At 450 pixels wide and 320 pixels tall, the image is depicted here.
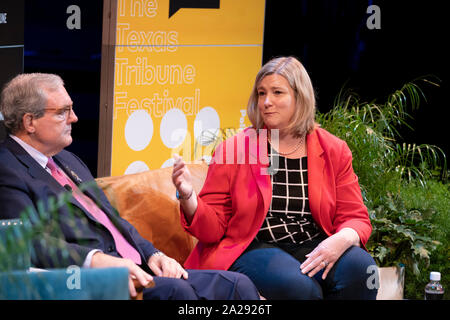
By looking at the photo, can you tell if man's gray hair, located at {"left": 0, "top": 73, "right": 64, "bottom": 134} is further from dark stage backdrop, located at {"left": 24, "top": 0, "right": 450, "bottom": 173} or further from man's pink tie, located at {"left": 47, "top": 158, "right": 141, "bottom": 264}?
dark stage backdrop, located at {"left": 24, "top": 0, "right": 450, "bottom": 173}

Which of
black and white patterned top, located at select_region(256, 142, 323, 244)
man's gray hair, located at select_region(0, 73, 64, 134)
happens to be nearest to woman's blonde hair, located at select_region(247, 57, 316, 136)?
black and white patterned top, located at select_region(256, 142, 323, 244)

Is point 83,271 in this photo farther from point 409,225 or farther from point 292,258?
point 409,225

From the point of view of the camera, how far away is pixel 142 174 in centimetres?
339

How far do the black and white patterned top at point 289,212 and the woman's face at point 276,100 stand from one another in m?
0.22

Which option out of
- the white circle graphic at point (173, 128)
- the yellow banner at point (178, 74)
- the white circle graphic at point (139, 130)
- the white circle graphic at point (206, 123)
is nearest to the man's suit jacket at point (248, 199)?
the yellow banner at point (178, 74)

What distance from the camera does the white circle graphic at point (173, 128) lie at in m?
5.51

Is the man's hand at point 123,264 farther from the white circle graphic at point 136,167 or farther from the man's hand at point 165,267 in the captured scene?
the white circle graphic at point 136,167

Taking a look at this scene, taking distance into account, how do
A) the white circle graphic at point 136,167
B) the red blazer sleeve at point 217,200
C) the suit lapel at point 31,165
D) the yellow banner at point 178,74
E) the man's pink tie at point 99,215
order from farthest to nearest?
the white circle graphic at point 136,167
the yellow banner at point 178,74
the red blazer sleeve at point 217,200
the man's pink tie at point 99,215
the suit lapel at point 31,165

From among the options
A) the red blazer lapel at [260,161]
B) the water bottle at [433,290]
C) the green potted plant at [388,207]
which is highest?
the red blazer lapel at [260,161]

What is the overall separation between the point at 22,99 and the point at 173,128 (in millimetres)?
2990

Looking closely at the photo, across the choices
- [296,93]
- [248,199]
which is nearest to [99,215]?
[248,199]

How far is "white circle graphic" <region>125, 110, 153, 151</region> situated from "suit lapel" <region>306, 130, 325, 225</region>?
2.26 m

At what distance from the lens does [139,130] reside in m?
5.30

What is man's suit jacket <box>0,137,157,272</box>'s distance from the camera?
2393 mm
